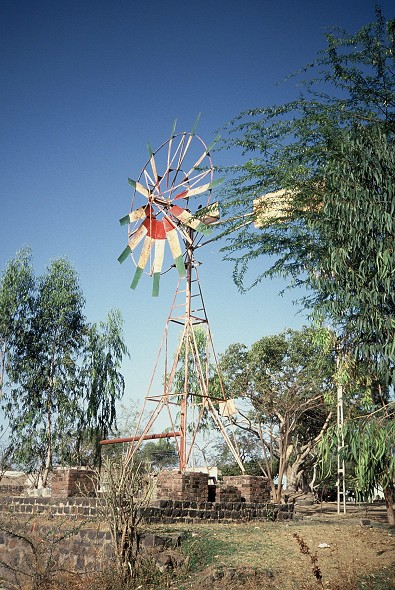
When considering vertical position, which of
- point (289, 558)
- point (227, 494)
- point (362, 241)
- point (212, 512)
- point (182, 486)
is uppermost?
point (362, 241)

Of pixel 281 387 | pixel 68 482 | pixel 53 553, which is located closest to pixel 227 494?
pixel 68 482

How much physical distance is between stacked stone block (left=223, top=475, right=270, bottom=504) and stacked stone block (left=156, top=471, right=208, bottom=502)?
4.08ft

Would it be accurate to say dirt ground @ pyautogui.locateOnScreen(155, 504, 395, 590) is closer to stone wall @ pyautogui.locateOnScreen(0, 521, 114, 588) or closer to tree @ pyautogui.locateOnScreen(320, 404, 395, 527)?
tree @ pyautogui.locateOnScreen(320, 404, 395, 527)

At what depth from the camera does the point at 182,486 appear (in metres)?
12.3

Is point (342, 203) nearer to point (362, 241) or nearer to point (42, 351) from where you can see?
point (362, 241)

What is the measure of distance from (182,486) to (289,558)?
3.82 metres

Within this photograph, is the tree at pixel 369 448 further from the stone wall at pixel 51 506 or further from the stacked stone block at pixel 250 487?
the stacked stone block at pixel 250 487

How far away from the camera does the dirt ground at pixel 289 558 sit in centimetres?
782

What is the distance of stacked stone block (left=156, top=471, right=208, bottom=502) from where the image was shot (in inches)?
486

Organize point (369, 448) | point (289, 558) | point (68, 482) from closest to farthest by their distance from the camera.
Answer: point (369, 448)
point (289, 558)
point (68, 482)

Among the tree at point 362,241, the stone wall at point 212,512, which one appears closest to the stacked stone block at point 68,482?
the stone wall at point 212,512

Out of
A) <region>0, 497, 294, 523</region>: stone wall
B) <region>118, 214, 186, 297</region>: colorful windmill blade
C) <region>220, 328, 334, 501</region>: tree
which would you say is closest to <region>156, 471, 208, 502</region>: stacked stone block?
<region>0, 497, 294, 523</region>: stone wall

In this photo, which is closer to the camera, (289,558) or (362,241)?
(362,241)

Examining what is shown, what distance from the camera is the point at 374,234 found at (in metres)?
8.37
